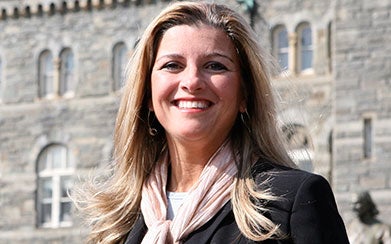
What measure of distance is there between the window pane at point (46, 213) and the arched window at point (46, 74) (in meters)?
2.60

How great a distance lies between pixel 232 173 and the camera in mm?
3668

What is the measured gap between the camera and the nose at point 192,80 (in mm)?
3688

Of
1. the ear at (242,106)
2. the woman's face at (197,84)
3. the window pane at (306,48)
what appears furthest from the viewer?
the window pane at (306,48)

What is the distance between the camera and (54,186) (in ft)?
93.5

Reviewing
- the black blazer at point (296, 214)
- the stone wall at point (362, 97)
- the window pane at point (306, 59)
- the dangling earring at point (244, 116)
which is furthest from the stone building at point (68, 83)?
the black blazer at point (296, 214)

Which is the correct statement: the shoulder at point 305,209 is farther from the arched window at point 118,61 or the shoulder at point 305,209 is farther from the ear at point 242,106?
the arched window at point 118,61

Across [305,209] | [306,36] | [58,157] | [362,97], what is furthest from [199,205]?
[58,157]

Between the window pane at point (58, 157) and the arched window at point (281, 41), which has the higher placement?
the arched window at point (281, 41)

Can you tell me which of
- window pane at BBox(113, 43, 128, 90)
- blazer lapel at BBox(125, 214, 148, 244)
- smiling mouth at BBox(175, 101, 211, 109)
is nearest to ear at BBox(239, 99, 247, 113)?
smiling mouth at BBox(175, 101, 211, 109)

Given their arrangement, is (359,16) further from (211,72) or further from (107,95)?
(211,72)

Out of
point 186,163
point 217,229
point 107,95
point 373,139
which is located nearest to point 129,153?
point 186,163

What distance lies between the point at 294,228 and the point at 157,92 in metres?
0.63

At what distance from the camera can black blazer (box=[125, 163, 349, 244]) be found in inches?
136

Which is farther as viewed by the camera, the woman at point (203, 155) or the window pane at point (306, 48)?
the window pane at point (306, 48)
